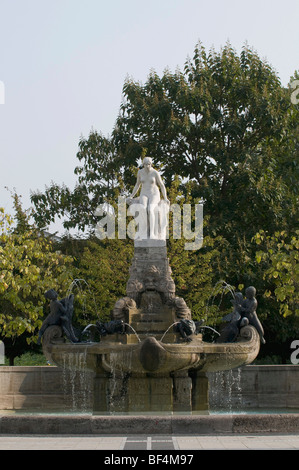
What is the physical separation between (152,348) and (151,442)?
4626 millimetres

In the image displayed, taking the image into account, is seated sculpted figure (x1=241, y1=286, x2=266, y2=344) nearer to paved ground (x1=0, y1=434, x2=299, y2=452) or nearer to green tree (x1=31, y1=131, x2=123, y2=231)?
paved ground (x1=0, y1=434, x2=299, y2=452)

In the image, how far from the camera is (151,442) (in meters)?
10.8

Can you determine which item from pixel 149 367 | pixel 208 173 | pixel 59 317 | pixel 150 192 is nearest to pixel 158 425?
pixel 149 367

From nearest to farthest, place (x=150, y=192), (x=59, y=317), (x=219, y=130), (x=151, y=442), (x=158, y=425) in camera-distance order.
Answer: (x=151, y=442), (x=158, y=425), (x=59, y=317), (x=150, y=192), (x=219, y=130)

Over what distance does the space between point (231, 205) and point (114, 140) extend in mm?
6029

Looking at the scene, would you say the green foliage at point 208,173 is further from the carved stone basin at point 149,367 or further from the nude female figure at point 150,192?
the carved stone basin at point 149,367

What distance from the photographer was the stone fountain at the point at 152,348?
16000 mm

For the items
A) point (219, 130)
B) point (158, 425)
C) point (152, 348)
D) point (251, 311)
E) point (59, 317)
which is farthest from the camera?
point (219, 130)

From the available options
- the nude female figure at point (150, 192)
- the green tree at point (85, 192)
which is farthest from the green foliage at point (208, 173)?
the nude female figure at point (150, 192)

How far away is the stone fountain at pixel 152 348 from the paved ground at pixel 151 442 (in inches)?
162

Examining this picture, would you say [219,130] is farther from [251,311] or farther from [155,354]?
[155,354]

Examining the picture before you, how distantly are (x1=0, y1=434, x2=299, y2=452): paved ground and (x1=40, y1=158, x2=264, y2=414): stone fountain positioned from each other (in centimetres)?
412

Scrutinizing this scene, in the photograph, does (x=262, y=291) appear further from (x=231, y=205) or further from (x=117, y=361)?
(x=117, y=361)
